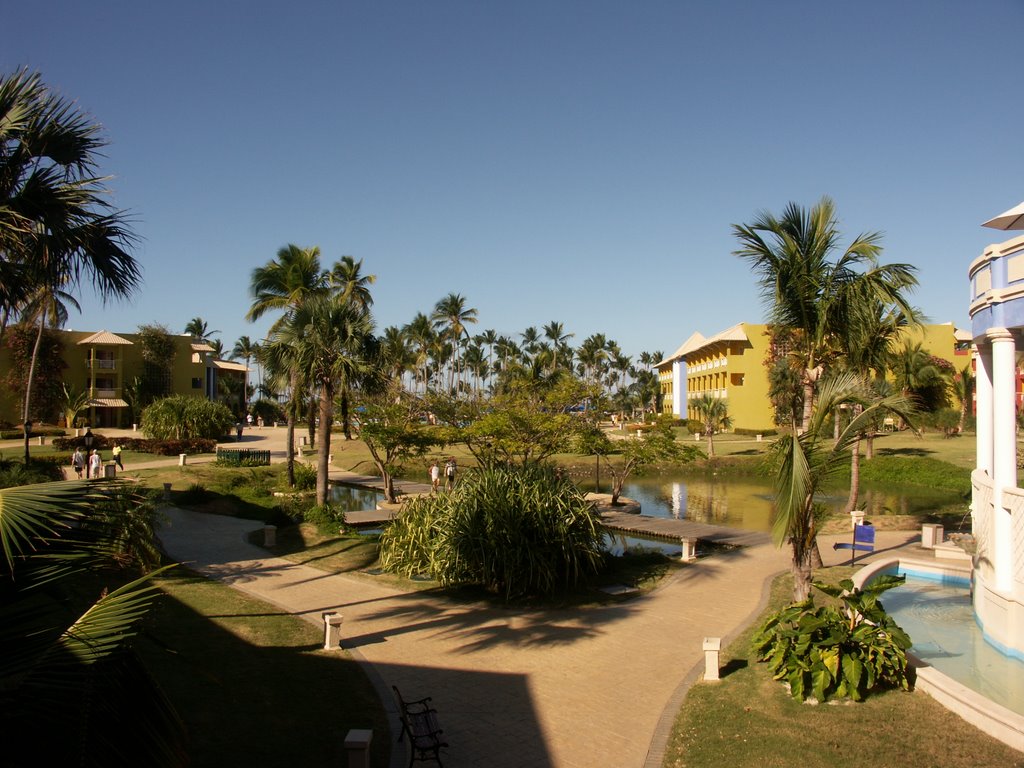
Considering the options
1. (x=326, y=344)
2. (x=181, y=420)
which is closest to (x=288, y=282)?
(x=326, y=344)

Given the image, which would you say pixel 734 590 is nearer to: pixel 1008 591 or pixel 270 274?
pixel 1008 591

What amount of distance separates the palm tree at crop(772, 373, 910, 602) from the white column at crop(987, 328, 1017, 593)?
1645 millimetres

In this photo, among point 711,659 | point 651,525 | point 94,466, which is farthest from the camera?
point 94,466

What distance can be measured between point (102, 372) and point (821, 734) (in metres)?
52.6

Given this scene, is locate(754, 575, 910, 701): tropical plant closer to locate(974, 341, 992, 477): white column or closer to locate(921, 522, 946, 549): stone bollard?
locate(974, 341, 992, 477): white column

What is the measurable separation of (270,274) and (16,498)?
2337 cm

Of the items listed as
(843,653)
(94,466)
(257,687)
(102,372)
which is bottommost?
(257,687)

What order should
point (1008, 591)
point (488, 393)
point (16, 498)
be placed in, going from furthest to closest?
point (488, 393) → point (1008, 591) → point (16, 498)

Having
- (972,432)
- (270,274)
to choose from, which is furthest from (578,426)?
(972,432)

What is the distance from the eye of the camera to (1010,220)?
11.3 m

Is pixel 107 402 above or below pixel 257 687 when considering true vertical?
above

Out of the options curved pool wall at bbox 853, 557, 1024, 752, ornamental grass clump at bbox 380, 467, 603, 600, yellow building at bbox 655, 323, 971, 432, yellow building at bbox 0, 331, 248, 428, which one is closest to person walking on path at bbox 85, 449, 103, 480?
ornamental grass clump at bbox 380, 467, 603, 600

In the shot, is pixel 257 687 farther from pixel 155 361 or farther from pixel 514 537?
pixel 155 361

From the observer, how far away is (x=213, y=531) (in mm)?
19844
